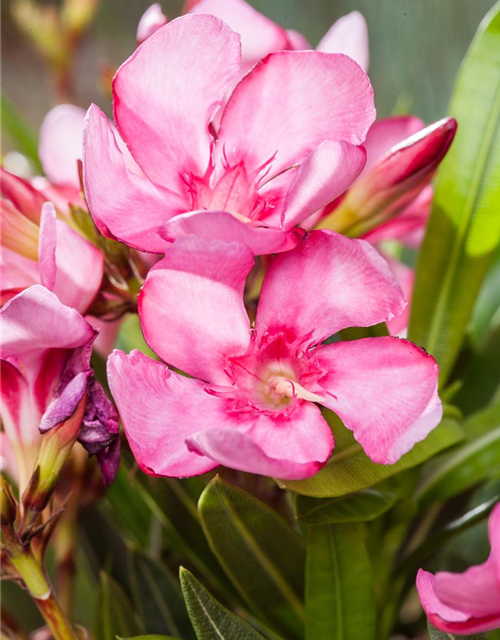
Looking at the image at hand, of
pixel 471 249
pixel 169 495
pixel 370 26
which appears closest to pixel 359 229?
pixel 471 249

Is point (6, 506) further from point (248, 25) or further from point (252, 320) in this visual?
point (248, 25)

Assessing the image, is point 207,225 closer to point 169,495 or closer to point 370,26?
point 169,495

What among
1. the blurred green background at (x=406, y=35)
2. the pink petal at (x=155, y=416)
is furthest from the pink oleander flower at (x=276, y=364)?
the blurred green background at (x=406, y=35)

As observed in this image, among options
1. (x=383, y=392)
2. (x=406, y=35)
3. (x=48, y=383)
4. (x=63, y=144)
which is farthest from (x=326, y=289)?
(x=406, y=35)

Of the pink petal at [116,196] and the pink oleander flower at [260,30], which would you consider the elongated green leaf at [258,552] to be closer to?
the pink petal at [116,196]

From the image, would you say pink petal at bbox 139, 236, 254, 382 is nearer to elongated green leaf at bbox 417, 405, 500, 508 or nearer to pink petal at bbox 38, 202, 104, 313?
pink petal at bbox 38, 202, 104, 313

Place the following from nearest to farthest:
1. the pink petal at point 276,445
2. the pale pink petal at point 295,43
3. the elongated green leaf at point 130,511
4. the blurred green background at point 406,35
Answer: the pink petal at point 276,445 < the pale pink petal at point 295,43 < the elongated green leaf at point 130,511 < the blurred green background at point 406,35
